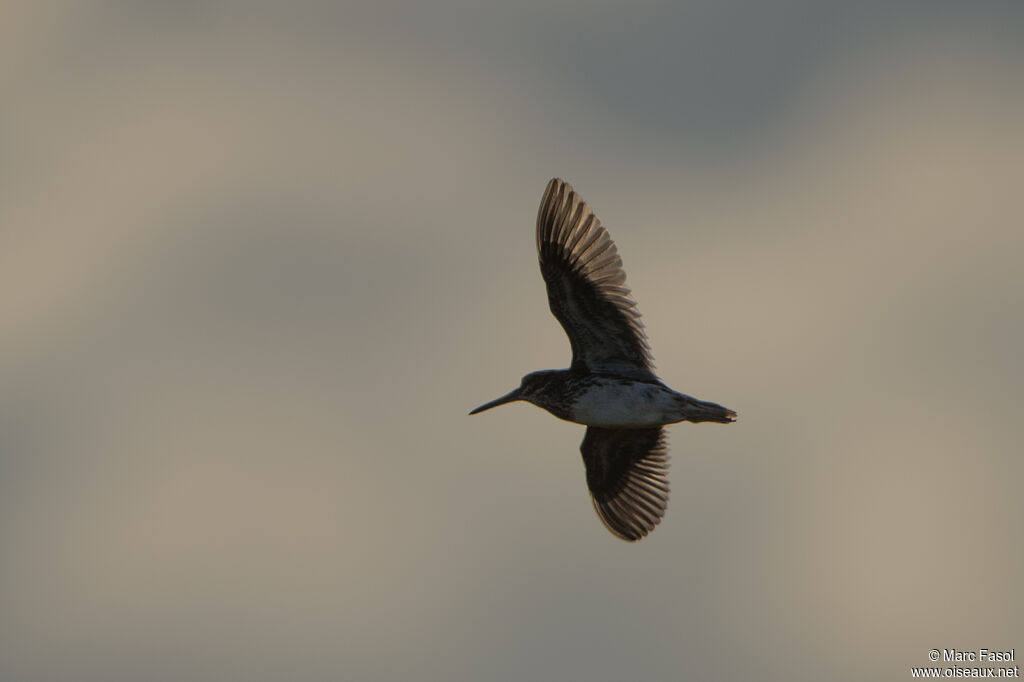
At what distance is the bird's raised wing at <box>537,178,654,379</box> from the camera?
787 inches

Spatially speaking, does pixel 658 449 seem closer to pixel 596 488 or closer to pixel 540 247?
pixel 596 488

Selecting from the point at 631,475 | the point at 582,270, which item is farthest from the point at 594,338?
the point at 631,475

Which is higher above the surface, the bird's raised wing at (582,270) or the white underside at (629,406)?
the bird's raised wing at (582,270)

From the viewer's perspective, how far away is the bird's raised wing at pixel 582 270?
20000mm

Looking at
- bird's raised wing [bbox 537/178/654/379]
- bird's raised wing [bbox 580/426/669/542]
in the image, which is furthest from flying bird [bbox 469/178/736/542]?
bird's raised wing [bbox 580/426/669/542]

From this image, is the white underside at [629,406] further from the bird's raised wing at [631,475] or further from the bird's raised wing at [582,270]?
the bird's raised wing at [631,475]

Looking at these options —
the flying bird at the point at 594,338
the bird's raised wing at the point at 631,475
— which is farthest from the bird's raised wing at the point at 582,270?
the bird's raised wing at the point at 631,475

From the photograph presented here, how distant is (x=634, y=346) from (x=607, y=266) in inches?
42.8

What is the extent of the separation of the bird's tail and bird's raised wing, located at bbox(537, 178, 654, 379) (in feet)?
2.27

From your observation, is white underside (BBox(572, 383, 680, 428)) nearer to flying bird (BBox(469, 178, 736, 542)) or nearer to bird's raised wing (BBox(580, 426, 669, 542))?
flying bird (BBox(469, 178, 736, 542))

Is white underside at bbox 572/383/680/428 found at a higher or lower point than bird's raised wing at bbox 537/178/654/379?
lower

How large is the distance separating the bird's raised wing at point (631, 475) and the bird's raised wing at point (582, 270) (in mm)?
2028

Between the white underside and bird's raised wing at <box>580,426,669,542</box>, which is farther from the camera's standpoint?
bird's raised wing at <box>580,426,669,542</box>

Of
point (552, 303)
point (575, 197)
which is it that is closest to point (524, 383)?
point (552, 303)
